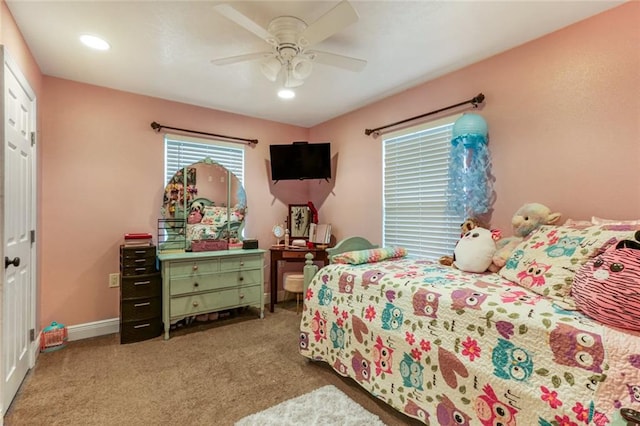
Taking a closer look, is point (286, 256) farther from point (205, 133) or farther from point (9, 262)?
point (9, 262)

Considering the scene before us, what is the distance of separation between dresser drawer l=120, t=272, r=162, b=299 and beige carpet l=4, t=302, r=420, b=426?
441mm

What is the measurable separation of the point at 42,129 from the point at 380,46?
3.01m

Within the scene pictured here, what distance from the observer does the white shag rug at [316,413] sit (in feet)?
5.57

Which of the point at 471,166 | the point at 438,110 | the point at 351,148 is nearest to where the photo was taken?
the point at 471,166

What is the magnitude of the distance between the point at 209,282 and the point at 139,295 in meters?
0.62

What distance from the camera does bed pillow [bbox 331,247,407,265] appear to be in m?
2.43

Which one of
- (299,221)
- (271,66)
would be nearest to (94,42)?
(271,66)

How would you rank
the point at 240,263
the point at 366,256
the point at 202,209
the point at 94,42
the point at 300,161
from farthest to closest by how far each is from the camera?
the point at 300,161, the point at 202,209, the point at 240,263, the point at 366,256, the point at 94,42

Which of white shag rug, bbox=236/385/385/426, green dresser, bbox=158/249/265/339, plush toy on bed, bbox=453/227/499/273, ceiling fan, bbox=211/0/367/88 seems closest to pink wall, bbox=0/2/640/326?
plush toy on bed, bbox=453/227/499/273

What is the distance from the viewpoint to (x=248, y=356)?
2.51 meters

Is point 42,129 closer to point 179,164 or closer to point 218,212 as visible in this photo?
point 179,164

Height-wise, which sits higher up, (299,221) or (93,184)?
(93,184)

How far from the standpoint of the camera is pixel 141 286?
2.80m

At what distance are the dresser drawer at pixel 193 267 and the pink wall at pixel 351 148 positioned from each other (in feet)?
2.19
